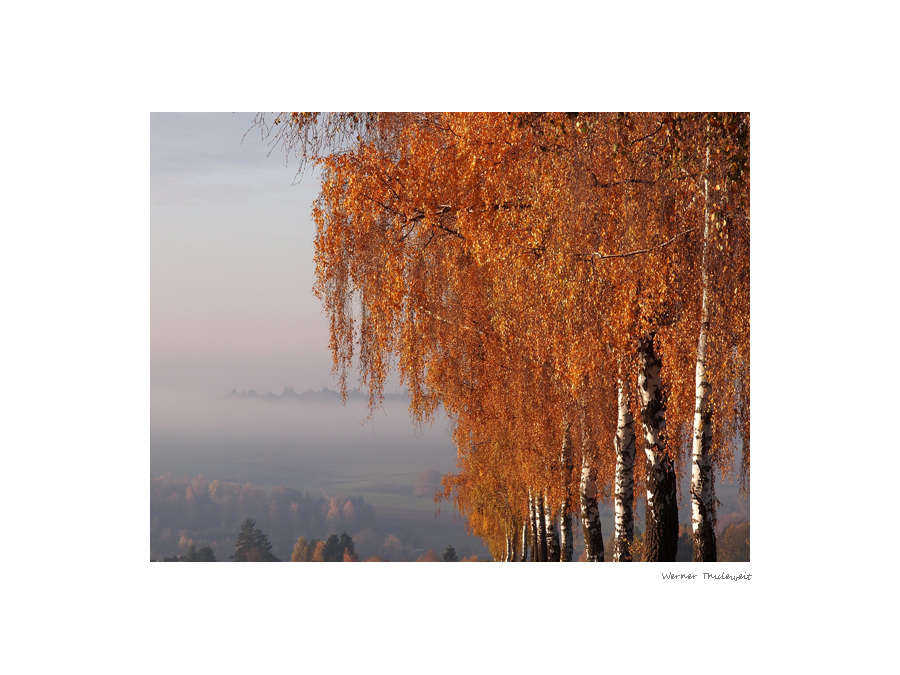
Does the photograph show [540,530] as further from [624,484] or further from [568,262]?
[568,262]

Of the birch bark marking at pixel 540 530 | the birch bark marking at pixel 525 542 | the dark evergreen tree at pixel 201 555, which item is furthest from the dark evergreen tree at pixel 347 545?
the birch bark marking at pixel 525 542

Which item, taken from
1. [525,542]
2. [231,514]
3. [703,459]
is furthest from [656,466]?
[525,542]

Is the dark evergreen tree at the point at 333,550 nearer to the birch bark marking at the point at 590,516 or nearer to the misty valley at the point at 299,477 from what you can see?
the misty valley at the point at 299,477

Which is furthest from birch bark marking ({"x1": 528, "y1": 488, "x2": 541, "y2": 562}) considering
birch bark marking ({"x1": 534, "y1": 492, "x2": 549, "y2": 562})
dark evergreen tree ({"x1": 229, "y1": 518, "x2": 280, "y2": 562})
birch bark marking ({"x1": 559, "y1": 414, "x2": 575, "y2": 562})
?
dark evergreen tree ({"x1": 229, "y1": 518, "x2": 280, "y2": 562})
